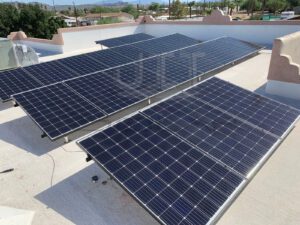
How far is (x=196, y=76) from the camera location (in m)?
15.6

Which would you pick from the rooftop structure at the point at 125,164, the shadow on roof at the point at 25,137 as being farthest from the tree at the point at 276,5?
the shadow on roof at the point at 25,137

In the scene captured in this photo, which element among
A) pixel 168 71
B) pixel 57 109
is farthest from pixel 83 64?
pixel 57 109

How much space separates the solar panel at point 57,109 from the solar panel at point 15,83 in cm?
260

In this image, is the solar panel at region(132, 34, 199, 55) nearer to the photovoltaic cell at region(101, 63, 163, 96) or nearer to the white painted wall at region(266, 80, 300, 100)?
the photovoltaic cell at region(101, 63, 163, 96)

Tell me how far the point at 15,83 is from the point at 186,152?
1125 centimetres

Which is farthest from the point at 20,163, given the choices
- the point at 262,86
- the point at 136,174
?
the point at 262,86

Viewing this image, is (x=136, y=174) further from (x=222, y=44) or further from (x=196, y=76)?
(x=222, y=44)

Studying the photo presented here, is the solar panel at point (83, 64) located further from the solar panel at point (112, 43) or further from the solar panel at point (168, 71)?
the solar panel at point (112, 43)

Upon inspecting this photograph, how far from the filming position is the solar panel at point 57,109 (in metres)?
9.84

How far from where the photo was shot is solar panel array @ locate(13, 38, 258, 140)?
11082 millimetres

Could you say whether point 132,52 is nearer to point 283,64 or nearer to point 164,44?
point 164,44

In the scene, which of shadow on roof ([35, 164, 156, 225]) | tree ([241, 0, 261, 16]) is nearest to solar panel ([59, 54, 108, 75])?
shadow on roof ([35, 164, 156, 225])

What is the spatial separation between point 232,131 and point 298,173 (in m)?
2.56

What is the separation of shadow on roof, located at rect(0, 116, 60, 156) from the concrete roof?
0.04 m
